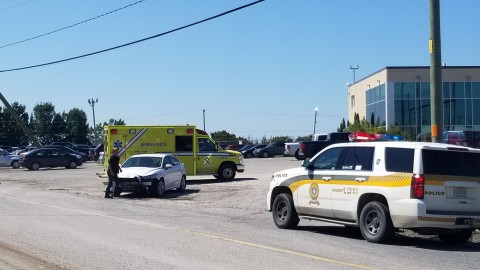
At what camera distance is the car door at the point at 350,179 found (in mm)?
13000

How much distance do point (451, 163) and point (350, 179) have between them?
1.95 m

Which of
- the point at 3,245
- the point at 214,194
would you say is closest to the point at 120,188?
the point at 214,194

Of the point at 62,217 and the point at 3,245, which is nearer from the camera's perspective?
the point at 3,245

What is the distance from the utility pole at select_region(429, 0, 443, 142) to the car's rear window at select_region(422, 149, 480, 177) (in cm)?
220

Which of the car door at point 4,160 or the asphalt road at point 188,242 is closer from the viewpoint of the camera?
the asphalt road at point 188,242

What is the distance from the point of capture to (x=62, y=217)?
664 inches

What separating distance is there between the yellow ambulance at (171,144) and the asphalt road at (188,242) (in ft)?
30.9

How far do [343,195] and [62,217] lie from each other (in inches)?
289

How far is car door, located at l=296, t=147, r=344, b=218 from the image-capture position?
45.1 ft

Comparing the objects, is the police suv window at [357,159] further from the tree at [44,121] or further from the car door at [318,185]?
the tree at [44,121]

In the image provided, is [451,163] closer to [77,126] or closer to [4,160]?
[4,160]

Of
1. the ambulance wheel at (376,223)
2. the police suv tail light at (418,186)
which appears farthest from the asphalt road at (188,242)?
the police suv tail light at (418,186)

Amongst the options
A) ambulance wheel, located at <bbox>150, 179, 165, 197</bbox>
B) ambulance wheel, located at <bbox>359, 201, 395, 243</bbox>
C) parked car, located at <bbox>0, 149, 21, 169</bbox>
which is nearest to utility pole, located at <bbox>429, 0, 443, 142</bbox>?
ambulance wheel, located at <bbox>359, 201, 395, 243</bbox>

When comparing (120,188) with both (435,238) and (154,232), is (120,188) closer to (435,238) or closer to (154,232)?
(154,232)
